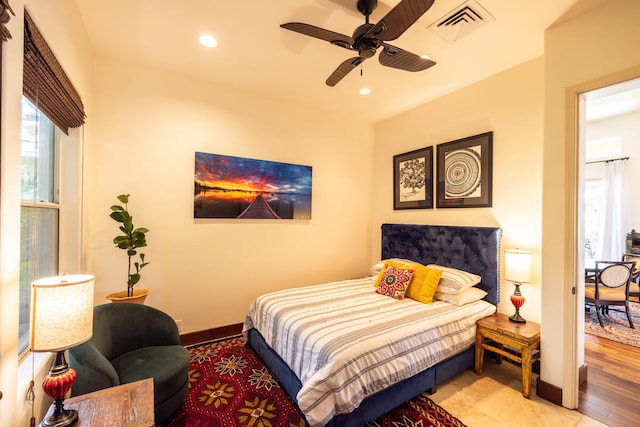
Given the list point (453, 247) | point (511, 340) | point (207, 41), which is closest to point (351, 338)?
point (511, 340)

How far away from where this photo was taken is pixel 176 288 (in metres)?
2.93

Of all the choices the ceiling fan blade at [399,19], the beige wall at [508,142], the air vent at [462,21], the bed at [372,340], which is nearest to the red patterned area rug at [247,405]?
the bed at [372,340]

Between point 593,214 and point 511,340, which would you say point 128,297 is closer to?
point 511,340

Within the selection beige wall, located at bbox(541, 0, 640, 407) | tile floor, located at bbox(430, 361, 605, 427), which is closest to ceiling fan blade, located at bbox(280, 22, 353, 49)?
beige wall, located at bbox(541, 0, 640, 407)

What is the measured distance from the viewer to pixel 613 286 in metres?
3.46

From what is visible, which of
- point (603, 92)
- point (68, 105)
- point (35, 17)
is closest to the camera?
point (35, 17)

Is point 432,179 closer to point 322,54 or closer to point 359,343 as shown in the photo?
point 322,54

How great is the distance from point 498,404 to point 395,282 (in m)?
1.23

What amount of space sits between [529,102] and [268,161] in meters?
2.88

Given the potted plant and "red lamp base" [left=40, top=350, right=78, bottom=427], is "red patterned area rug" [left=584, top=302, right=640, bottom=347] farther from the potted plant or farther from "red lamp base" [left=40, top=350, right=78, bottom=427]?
the potted plant

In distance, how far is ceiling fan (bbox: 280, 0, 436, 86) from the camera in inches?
59.0

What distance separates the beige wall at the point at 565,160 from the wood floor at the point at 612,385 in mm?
191

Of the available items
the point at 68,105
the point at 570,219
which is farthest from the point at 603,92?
the point at 68,105

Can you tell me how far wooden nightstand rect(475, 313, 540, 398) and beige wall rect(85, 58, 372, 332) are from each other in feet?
6.77
